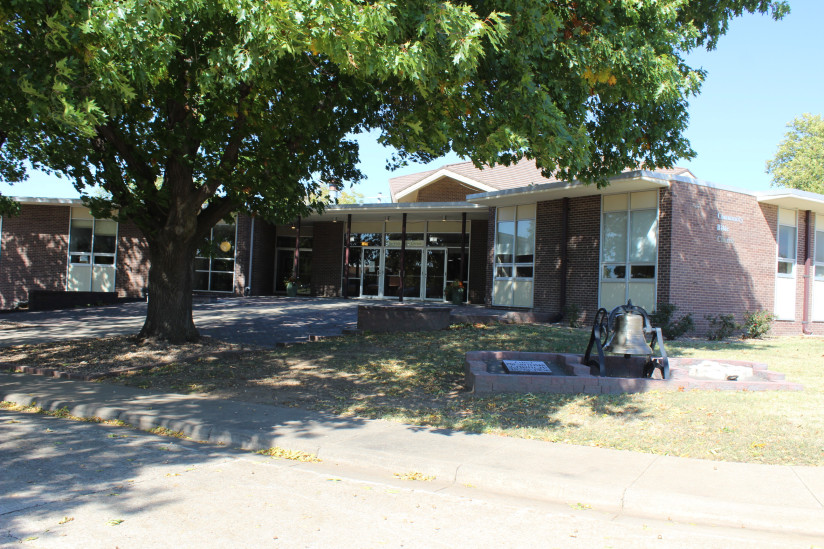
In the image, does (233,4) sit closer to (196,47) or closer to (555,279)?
(196,47)

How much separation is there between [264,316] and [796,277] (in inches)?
610

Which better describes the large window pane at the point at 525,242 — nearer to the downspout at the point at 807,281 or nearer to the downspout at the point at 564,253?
the downspout at the point at 564,253

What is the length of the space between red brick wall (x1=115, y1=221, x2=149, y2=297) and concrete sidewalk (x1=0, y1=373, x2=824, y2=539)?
1951 cm

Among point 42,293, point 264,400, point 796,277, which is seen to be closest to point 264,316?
point 42,293

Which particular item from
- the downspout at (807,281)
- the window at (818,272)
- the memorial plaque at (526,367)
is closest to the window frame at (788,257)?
the downspout at (807,281)

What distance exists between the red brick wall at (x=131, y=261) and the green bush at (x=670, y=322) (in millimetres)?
20376

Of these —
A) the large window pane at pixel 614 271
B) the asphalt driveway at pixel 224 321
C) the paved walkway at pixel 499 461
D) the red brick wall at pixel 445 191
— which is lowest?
the paved walkway at pixel 499 461

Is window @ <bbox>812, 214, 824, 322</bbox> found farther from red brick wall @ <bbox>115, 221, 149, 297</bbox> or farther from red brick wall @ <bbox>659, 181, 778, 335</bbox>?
red brick wall @ <bbox>115, 221, 149, 297</bbox>

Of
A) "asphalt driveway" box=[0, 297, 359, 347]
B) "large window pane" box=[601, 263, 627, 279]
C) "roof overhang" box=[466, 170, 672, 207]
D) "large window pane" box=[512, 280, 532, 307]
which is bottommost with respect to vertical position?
"asphalt driveway" box=[0, 297, 359, 347]

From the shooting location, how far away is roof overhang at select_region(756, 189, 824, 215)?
55.2ft

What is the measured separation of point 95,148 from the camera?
12.9 m

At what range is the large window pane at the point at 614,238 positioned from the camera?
55.6 ft

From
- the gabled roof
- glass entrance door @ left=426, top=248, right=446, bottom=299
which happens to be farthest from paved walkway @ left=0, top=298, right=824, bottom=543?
the gabled roof

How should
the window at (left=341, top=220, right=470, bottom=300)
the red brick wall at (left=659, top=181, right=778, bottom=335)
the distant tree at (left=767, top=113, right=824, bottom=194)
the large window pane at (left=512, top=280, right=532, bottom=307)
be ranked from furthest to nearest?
the distant tree at (left=767, top=113, right=824, bottom=194) < the window at (left=341, top=220, right=470, bottom=300) < the large window pane at (left=512, top=280, right=532, bottom=307) < the red brick wall at (left=659, top=181, right=778, bottom=335)
